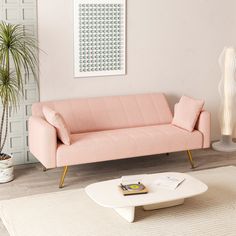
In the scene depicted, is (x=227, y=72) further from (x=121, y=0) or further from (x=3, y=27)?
(x=3, y=27)

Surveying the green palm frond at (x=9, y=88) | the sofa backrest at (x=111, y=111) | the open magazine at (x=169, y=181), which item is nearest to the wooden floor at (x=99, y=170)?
the sofa backrest at (x=111, y=111)

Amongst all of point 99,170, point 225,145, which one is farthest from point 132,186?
point 225,145

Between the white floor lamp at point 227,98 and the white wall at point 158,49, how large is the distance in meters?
0.23

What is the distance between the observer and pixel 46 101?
539cm

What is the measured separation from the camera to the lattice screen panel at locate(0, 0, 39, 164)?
5137 mm

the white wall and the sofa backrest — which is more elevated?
the white wall

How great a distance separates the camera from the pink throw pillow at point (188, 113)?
17.6 ft

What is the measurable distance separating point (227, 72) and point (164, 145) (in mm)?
1455

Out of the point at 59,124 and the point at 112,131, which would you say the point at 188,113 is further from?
the point at 59,124

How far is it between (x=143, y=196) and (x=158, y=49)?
98.6 inches

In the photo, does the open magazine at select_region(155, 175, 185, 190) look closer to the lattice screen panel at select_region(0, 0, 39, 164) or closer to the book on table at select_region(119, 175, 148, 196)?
the book on table at select_region(119, 175, 148, 196)

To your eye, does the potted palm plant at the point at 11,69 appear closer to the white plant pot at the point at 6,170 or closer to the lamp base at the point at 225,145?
the white plant pot at the point at 6,170

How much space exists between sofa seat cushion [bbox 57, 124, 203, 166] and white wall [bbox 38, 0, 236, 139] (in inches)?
25.1

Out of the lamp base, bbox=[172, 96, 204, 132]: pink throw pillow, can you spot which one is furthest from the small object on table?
the lamp base
